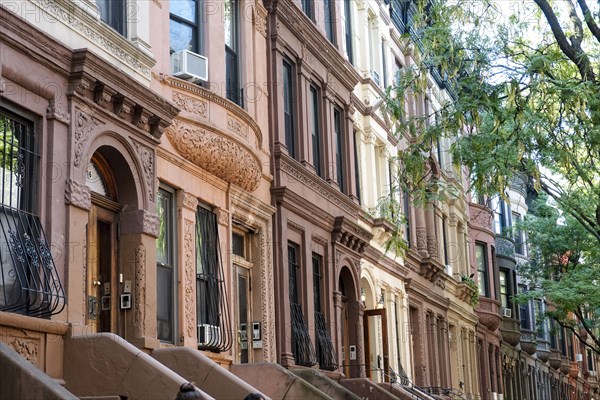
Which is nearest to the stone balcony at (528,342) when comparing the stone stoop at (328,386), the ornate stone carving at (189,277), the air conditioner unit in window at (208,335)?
the stone stoop at (328,386)

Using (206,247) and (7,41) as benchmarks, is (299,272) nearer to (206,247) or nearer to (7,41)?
(206,247)

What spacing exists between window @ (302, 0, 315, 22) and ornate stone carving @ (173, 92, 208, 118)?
8.15 metres

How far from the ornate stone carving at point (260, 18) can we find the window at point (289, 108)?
1504 mm

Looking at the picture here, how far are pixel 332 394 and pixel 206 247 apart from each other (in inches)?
132

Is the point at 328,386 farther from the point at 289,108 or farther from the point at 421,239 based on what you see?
the point at 421,239

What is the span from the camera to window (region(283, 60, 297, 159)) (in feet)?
75.3

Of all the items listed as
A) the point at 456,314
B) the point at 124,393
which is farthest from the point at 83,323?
the point at 456,314

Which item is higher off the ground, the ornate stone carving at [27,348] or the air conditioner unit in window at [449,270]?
the air conditioner unit in window at [449,270]

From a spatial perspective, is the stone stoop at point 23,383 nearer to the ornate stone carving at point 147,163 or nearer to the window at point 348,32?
the ornate stone carving at point 147,163

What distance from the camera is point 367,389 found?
2159cm

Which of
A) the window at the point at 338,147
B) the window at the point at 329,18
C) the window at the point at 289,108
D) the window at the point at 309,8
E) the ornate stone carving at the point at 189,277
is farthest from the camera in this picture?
the window at the point at 329,18

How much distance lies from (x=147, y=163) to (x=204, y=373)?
3394 millimetres

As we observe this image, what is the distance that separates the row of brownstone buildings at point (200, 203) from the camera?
42.1ft

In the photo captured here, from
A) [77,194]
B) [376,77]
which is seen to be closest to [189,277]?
[77,194]
